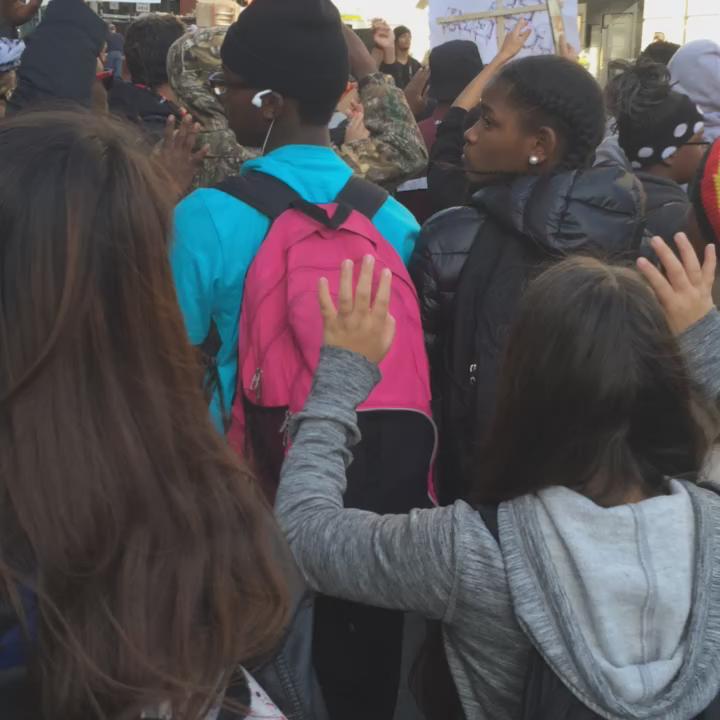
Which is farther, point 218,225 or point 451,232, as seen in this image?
point 451,232

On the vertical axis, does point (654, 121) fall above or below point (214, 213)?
below

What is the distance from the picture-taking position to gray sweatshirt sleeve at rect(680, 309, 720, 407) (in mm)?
1638

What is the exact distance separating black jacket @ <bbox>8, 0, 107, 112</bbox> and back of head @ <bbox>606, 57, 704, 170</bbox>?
228 cm

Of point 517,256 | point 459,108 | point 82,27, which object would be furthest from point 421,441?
point 459,108

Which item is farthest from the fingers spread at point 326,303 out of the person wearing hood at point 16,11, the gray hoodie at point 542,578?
the person wearing hood at point 16,11

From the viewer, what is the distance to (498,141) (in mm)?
2438

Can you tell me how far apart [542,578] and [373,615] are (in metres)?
0.88

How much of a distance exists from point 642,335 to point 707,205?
3.10 feet

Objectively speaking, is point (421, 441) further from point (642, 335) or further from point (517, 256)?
point (642, 335)

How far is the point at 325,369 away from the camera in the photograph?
158 cm

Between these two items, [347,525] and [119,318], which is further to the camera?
[347,525]

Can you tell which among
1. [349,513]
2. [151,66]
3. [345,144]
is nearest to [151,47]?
[151,66]

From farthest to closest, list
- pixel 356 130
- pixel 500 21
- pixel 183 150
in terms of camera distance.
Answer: pixel 500 21 < pixel 356 130 < pixel 183 150

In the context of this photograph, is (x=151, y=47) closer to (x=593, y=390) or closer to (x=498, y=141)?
(x=498, y=141)
